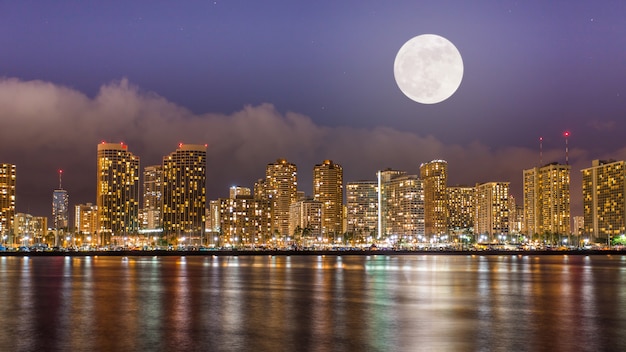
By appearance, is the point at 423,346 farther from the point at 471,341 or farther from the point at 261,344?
the point at 261,344

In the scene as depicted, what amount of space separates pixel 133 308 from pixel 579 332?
25.7 m

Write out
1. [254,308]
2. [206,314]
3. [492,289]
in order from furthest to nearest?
[492,289], [254,308], [206,314]

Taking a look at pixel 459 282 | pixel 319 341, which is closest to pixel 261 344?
pixel 319 341

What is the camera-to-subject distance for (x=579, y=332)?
35906 mm

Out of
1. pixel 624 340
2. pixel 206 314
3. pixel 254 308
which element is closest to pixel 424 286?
pixel 254 308

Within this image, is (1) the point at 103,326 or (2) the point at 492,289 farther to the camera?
(2) the point at 492,289

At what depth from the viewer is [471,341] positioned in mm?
32469

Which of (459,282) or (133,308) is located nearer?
(133,308)

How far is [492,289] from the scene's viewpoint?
63.4 m

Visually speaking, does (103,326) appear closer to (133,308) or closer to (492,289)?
(133,308)

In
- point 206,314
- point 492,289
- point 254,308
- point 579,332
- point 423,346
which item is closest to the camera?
point 423,346

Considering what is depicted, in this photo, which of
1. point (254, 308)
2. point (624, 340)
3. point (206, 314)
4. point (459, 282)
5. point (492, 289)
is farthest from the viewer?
point (459, 282)

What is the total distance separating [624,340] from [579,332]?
2830 mm

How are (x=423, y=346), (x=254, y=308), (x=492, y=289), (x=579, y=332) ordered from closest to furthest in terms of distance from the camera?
(x=423, y=346) < (x=579, y=332) < (x=254, y=308) < (x=492, y=289)
